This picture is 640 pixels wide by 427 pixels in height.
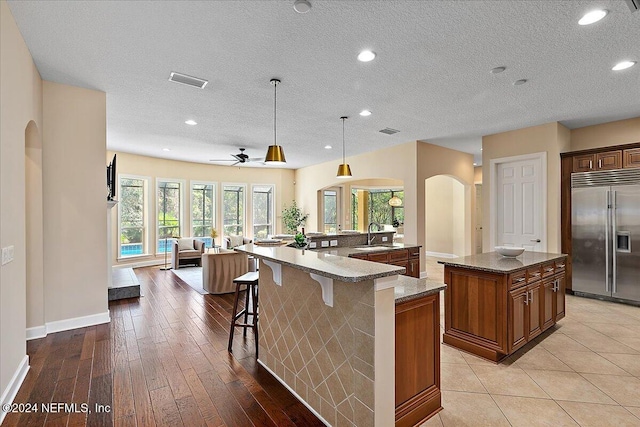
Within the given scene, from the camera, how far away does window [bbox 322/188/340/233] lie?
1109 cm

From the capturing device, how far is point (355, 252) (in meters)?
4.32

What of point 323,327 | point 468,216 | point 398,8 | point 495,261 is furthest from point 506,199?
point 323,327

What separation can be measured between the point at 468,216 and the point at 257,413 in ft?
24.9

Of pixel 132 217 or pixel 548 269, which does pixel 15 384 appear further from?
pixel 132 217

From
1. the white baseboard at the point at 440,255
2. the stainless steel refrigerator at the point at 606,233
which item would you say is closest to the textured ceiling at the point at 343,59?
the stainless steel refrigerator at the point at 606,233

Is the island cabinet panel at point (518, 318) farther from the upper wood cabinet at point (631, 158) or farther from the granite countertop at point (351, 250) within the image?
the upper wood cabinet at point (631, 158)

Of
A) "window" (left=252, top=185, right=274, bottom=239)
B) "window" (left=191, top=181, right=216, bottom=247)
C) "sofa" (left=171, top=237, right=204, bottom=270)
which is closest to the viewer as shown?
"sofa" (left=171, top=237, right=204, bottom=270)

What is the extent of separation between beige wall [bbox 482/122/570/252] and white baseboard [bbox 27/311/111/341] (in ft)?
20.7

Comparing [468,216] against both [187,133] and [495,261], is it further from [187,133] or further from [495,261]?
[187,133]

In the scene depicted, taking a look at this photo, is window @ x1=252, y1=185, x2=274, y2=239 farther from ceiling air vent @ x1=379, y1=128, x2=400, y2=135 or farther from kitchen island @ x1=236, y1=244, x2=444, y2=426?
kitchen island @ x1=236, y1=244, x2=444, y2=426

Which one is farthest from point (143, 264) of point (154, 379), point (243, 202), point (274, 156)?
point (274, 156)

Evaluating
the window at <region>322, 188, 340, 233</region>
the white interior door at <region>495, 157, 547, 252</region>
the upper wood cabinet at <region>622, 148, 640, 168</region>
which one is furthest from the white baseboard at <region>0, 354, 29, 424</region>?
the window at <region>322, 188, 340, 233</region>

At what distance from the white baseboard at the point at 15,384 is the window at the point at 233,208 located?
7.11 metres

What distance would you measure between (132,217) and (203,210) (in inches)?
73.9
